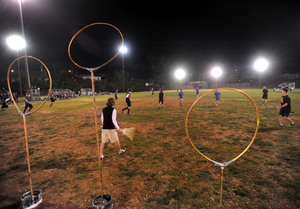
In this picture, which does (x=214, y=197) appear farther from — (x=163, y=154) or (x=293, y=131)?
(x=293, y=131)

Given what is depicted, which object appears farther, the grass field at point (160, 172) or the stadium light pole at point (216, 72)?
the stadium light pole at point (216, 72)

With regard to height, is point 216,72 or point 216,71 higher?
point 216,71

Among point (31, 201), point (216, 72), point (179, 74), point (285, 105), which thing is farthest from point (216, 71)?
point (31, 201)

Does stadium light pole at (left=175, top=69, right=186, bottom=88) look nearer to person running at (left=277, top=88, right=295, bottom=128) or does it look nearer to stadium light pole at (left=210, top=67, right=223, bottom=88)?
stadium light pole at (left=210, top=67, right=223, bottom=88)

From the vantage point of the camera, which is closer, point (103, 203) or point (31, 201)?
point (103, 203)

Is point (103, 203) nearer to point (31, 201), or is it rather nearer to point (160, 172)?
point (31, 201)

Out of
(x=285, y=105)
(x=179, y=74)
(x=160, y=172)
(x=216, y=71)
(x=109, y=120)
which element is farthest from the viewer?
(x=216, y=71)

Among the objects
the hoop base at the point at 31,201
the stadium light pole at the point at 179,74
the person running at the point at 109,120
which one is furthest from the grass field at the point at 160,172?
the stadium light pole at the point at 179,74

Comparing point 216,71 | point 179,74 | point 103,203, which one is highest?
point 216,71

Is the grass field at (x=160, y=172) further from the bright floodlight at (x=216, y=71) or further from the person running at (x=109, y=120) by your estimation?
the bright floodlight at (x=216, y=71)

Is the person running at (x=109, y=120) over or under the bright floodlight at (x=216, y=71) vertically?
under

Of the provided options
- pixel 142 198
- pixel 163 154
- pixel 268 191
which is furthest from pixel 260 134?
pixel 142 198

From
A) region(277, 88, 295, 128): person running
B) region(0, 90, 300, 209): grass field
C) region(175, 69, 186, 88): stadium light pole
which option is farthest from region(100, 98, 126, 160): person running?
region(175, 69, 186, 88): stadium light pole

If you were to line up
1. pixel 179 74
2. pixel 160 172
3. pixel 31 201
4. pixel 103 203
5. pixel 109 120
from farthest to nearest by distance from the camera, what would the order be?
1. pixel 179 74
2. pixel 109 120
3. pixel 160 172
4. pixel 31 201
5. pixel 103 203
